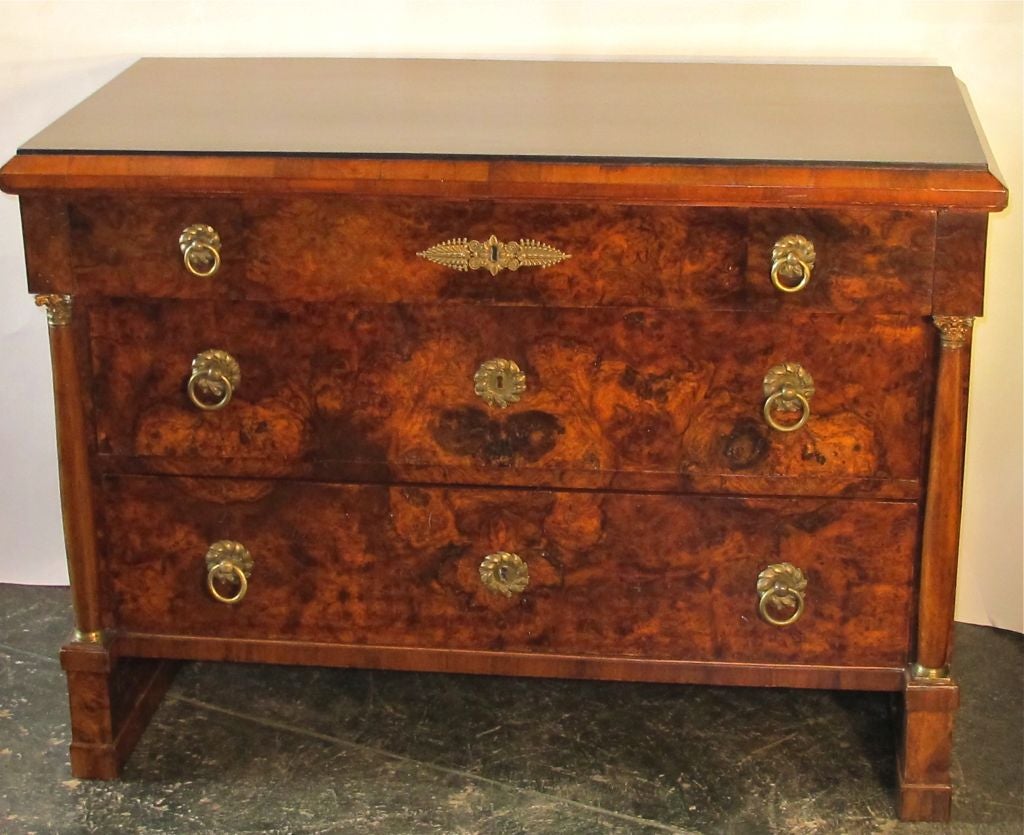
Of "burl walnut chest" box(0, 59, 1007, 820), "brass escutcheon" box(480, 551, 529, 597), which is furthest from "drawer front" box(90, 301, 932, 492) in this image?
"brass escutcheon" box(480, 551, 529, 597)

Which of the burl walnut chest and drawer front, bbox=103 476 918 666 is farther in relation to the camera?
drawer front, bbox=103 476 918 666

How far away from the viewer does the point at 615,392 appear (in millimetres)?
1969

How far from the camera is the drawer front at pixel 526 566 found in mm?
2025

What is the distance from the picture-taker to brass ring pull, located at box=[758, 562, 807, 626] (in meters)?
2.03

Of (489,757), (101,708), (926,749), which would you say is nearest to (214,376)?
(101,708)

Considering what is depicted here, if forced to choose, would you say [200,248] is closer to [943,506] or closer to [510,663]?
[510,663]

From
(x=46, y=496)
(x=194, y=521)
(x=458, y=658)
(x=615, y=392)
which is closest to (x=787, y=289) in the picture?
(x=615, y=392)

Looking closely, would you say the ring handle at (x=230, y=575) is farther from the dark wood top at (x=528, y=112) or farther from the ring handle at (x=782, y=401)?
the ring handle at (x=782, y=401)

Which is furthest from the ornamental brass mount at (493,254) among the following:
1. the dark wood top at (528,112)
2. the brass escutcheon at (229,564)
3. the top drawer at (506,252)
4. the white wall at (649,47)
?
the white wall at (649,47)

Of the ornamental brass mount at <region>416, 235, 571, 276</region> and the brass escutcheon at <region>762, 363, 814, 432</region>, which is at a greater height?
the ornamental brass mount at <region>416, 235, 571, 276</region>

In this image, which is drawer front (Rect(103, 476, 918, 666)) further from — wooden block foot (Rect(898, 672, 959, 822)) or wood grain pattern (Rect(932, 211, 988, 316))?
wood grain pattern (Rect(932, 211, 988, 316))

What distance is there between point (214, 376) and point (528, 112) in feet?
1.75

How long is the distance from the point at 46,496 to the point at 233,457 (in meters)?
0.83

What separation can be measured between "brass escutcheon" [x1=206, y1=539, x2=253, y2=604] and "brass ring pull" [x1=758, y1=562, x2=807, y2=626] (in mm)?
684
